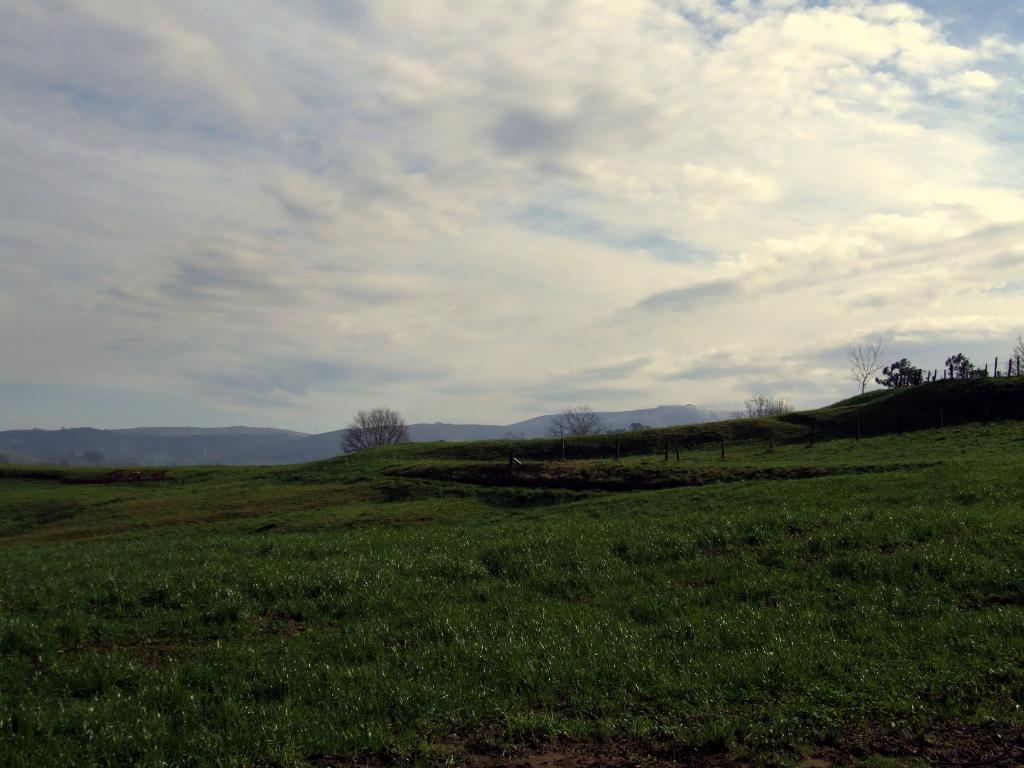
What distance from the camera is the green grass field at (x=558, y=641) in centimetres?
951

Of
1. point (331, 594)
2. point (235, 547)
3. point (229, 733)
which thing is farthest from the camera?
point (235, 547)

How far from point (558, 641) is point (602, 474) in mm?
41361

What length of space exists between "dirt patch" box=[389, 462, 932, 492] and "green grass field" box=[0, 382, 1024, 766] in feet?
52.4

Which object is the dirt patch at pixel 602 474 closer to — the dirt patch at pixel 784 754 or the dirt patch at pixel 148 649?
the dirt patch at pixel 784 754

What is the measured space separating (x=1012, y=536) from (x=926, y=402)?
207 ft

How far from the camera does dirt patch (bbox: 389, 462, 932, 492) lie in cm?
4441

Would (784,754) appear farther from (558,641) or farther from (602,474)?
(602,474)

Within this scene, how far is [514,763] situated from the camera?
9102mm

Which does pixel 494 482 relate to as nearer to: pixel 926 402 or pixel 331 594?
pixel 331 594

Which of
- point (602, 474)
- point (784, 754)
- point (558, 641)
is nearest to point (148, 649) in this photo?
point (558, 641)

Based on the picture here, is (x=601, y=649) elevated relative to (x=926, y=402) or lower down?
lower down

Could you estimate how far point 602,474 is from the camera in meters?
54.0

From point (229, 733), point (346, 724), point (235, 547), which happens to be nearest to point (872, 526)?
point (346, 724)

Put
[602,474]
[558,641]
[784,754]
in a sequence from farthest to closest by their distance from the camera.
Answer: [602,474] < [558,641] < [784,754]
